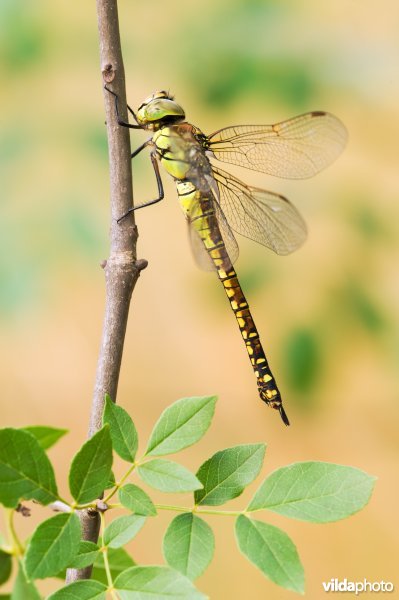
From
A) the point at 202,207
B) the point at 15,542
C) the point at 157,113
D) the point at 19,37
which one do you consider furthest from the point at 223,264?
the point at 19,37

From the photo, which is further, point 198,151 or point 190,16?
point 190,16

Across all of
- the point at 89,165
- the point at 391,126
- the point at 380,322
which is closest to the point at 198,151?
the point at 89,165

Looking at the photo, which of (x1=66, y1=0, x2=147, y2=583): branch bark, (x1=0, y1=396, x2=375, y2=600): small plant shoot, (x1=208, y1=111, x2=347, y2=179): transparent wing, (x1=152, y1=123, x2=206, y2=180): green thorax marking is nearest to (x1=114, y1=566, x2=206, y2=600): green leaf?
(x1=0, y1=396, x2=375, y2=600): small plant shoot

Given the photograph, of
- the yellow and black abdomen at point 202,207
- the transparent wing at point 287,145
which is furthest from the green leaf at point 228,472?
the transparent wing at point 287,145

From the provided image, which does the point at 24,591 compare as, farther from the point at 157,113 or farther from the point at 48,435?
the point at 157,113

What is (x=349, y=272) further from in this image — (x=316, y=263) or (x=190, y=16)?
(x=190, y=16)

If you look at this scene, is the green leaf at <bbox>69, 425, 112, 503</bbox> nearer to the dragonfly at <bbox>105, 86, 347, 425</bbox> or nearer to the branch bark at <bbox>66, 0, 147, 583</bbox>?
the branch bark at <bbox>66, 0, 147, 583</bbox>
